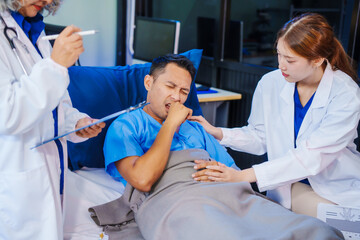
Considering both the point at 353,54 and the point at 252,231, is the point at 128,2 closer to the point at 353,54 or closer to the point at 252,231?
the point at 353,54

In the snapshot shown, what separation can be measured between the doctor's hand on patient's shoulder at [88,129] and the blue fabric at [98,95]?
1.50 ft

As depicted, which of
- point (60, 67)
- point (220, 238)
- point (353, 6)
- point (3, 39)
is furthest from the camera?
point (353, 6)

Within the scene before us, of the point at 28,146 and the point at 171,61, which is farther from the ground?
the point at 171,61

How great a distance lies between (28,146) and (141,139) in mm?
543

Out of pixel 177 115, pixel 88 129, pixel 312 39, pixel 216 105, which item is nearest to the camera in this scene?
pixel 88 129

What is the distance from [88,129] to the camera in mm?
1350

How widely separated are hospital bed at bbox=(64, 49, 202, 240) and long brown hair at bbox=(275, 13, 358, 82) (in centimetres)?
78

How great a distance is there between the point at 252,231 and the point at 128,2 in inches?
114

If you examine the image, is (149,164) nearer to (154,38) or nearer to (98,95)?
(98,95)

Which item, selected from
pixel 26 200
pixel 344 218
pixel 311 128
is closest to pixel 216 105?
pixel 311 128

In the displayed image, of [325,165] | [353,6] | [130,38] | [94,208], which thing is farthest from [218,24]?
[94,208]

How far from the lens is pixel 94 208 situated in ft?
5.05

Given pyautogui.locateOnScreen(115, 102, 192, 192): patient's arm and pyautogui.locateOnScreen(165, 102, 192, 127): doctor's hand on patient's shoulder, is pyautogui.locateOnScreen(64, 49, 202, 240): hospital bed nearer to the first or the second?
pyautogui.locateOnScreen(115, 102, 192, 192): patient's arm

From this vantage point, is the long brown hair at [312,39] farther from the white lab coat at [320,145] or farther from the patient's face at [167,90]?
the patient's face at [167,90]
